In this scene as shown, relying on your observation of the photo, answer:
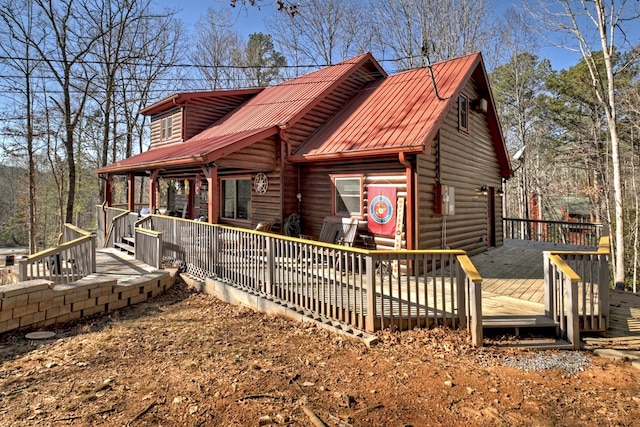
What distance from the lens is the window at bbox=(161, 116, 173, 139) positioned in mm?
15837

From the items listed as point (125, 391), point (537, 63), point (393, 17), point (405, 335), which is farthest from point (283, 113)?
point (537, 63)

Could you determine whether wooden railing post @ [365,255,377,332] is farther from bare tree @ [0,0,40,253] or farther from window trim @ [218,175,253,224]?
bare tree @ [0,0,40,253]

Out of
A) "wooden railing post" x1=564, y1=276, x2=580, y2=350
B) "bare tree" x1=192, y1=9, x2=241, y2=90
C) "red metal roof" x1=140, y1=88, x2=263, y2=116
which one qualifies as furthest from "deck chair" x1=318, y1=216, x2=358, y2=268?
"bare tree" x1=192, y1=9, x2=241, y2=90

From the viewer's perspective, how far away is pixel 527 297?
6.24m

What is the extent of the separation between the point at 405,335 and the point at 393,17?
19.6 m

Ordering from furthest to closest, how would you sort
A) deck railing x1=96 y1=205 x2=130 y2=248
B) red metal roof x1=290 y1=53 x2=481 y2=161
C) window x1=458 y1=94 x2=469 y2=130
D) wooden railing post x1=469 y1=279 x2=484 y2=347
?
deck railing x1=96 y1=205 x2=130 y2=248 < window x1=458 y1=94 x2=469 y2=130 < red metal roof x1=290 y1=53 x2=481 y2=161 < wooden railing post x1=469 y1=279 x2=484 y2=347

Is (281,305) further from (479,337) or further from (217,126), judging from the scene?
(217,126)

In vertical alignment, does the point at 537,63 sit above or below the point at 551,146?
above

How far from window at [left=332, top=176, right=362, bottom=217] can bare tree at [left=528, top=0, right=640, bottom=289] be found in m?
7.46

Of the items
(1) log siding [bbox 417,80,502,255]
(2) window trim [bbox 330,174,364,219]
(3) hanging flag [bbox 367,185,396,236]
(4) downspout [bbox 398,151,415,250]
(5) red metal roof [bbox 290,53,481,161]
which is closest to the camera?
(4) downspout [bbox 398,151,415,250]

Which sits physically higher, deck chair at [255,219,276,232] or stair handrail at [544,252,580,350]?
deck chair at [255,219,276,232]

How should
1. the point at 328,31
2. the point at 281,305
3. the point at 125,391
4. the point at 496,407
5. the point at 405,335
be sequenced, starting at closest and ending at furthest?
the point at 496,407 → the point at 125,391 → the point at 405,335 → the point at 281,305 → the point at 328,31

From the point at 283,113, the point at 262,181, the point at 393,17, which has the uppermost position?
the point at 393,17

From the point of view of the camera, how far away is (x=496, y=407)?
3221 mm
